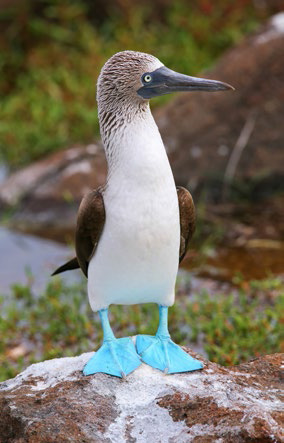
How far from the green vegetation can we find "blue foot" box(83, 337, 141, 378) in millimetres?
1085

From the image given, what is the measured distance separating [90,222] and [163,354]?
2.04 ft

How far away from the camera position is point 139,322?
14.9ft

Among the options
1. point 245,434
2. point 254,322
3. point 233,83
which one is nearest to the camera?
point 245,434

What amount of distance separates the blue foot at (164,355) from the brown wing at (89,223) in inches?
17.1

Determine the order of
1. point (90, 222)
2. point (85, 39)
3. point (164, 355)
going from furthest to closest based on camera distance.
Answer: point (85, 39) → point (164, 355) → point (90, 222)

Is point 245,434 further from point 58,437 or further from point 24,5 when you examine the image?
point 24,5

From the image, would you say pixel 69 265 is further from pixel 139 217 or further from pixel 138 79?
pixel 138 79

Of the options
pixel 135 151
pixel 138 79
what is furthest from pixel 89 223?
pixel 138 79

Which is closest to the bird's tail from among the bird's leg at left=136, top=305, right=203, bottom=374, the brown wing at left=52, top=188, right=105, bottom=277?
the brown wing at left=52, top=188, right=105, bottom=277

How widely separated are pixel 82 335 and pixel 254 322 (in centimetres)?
106

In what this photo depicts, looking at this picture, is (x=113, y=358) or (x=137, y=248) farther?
(x=113, y=358)

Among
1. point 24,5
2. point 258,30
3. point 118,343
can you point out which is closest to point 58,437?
point 118,343

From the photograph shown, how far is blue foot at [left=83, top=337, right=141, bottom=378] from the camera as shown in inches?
112

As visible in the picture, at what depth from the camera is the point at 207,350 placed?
412cm
